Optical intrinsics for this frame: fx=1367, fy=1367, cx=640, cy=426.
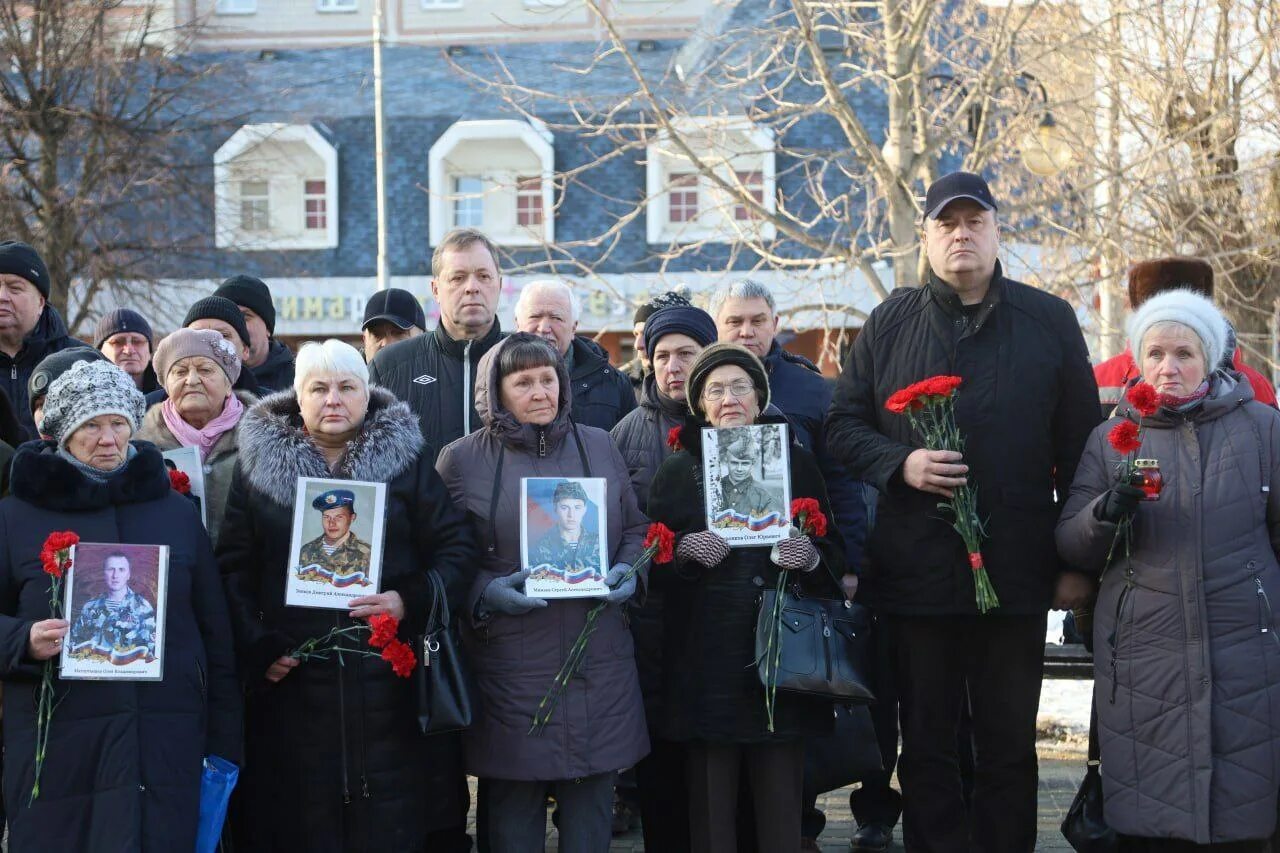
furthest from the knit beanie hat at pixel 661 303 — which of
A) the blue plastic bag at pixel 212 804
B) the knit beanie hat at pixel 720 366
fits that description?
the blue plastic bag at pixel 212 804

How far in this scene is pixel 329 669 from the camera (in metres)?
4.86

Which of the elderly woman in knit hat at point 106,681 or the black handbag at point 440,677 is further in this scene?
the black handbag at point 440,677

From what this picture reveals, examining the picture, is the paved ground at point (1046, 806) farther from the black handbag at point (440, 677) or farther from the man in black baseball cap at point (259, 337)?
the man in black baseball cap at point (259, 337)

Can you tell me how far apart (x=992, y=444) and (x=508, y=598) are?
1878mm

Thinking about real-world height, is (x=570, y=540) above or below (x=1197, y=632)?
above

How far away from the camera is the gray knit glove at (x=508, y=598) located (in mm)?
→ 4898

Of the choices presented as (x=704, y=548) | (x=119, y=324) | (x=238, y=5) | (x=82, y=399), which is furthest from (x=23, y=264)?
(x=238, y=5)

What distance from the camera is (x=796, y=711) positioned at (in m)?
5.14

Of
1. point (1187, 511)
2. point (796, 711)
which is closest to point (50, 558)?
point (796, 711)

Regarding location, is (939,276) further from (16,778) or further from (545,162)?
(545,162)

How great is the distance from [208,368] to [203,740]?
1656 mm

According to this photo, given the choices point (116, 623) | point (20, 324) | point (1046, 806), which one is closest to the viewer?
point (116, 623)

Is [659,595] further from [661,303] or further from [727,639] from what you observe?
[661,303]

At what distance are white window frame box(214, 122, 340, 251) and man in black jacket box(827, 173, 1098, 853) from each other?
19793mm
